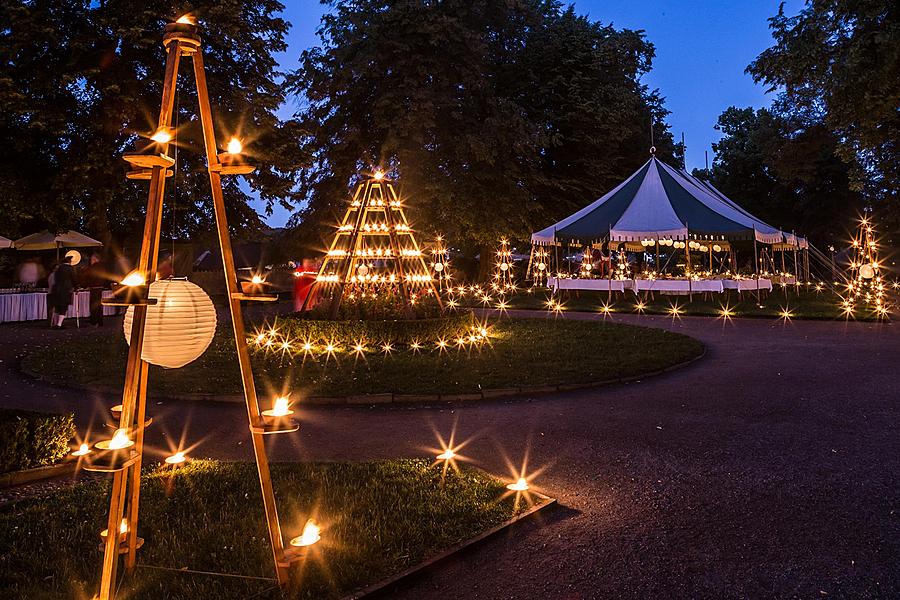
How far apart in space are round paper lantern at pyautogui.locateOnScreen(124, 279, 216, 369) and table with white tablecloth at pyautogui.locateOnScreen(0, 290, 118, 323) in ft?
57.4

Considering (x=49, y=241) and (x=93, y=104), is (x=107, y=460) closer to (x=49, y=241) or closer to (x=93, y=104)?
(x=93, y=104)

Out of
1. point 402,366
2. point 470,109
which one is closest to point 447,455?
point 402,366

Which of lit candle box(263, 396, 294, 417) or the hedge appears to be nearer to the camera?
lit candle box(263, 396, 294, 417)

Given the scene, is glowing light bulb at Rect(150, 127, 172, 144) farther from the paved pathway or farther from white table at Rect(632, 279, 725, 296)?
white table at Rect(632, 279, 725, 296)

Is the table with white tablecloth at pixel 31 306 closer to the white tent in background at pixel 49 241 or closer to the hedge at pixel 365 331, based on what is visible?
the white tent in background at pixel 49 241

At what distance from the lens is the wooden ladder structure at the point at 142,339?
253cm

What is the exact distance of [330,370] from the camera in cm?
930

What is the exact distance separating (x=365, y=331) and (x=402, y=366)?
6.80ft

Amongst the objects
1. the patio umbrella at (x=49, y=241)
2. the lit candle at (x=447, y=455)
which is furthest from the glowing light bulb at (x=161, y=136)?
the patio umbrella at (x=49, y=241)

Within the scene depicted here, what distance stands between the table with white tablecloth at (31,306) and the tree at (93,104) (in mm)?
2291

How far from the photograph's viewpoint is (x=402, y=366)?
953cm

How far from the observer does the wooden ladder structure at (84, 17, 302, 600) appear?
253cm

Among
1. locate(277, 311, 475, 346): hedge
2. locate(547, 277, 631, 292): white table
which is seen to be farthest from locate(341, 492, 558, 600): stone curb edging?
locate(547, 277, 631, 292): white table

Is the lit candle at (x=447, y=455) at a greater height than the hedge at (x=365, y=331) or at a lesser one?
lesser
